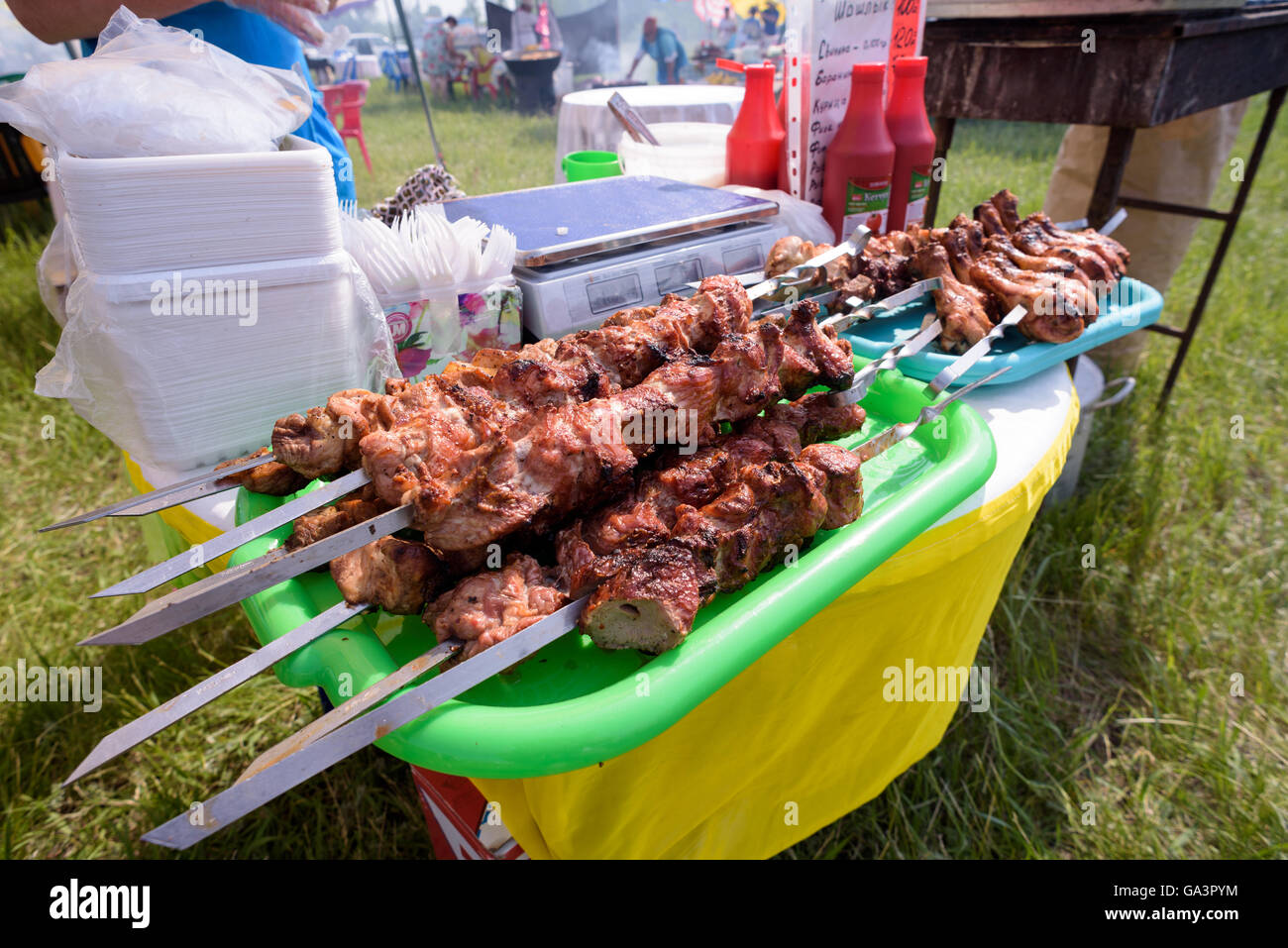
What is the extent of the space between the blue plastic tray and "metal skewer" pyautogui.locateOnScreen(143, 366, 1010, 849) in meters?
1.54

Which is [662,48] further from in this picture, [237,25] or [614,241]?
[614,241]

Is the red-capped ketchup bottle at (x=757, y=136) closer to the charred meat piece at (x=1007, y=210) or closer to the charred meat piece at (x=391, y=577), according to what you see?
the charred meat piece at (x=1007, y=210)

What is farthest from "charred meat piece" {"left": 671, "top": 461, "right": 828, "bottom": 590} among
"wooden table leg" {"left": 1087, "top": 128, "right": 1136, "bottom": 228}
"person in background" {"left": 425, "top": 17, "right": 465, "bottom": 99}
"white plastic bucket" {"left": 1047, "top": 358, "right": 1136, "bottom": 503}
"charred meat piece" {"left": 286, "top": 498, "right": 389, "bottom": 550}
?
"person in background" {"left": 425, "top": 17, "right": 465, "bottom": 99}

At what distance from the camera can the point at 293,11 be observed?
2.56 metres

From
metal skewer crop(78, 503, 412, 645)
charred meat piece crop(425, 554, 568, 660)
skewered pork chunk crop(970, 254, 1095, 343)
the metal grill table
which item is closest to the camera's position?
metal skewer crop(78, 503, 412, 645)

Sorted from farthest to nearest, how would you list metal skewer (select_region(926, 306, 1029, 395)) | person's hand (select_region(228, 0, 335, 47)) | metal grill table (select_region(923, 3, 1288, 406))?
metal grill table (select_region(923, 3, 1288, 406)) → person's hand (select_region(228, 0, 335, 47)) → metal skewer (select_region(926, 306, 1029, 395))

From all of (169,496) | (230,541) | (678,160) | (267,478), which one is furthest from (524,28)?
(230,541)

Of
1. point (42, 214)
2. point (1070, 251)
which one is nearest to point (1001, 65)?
point (1070, 251)

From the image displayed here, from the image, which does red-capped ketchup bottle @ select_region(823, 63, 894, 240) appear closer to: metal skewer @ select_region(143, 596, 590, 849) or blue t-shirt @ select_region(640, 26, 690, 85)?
metal skewer @ select_region(143, 596, 590, 849)

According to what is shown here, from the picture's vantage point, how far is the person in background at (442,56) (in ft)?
58.1

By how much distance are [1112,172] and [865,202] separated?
1343mm

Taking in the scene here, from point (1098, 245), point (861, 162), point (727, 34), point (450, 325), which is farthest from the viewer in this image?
point (727, 34)

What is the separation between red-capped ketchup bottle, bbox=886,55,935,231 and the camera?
9.55 ft

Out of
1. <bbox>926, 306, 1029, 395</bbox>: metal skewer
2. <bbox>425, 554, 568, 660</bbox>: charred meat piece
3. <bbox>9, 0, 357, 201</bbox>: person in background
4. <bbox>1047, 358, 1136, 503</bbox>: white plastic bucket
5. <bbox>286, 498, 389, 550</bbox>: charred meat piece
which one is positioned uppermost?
<bbox>9, 0, 357, 201</bbox>: person in background
